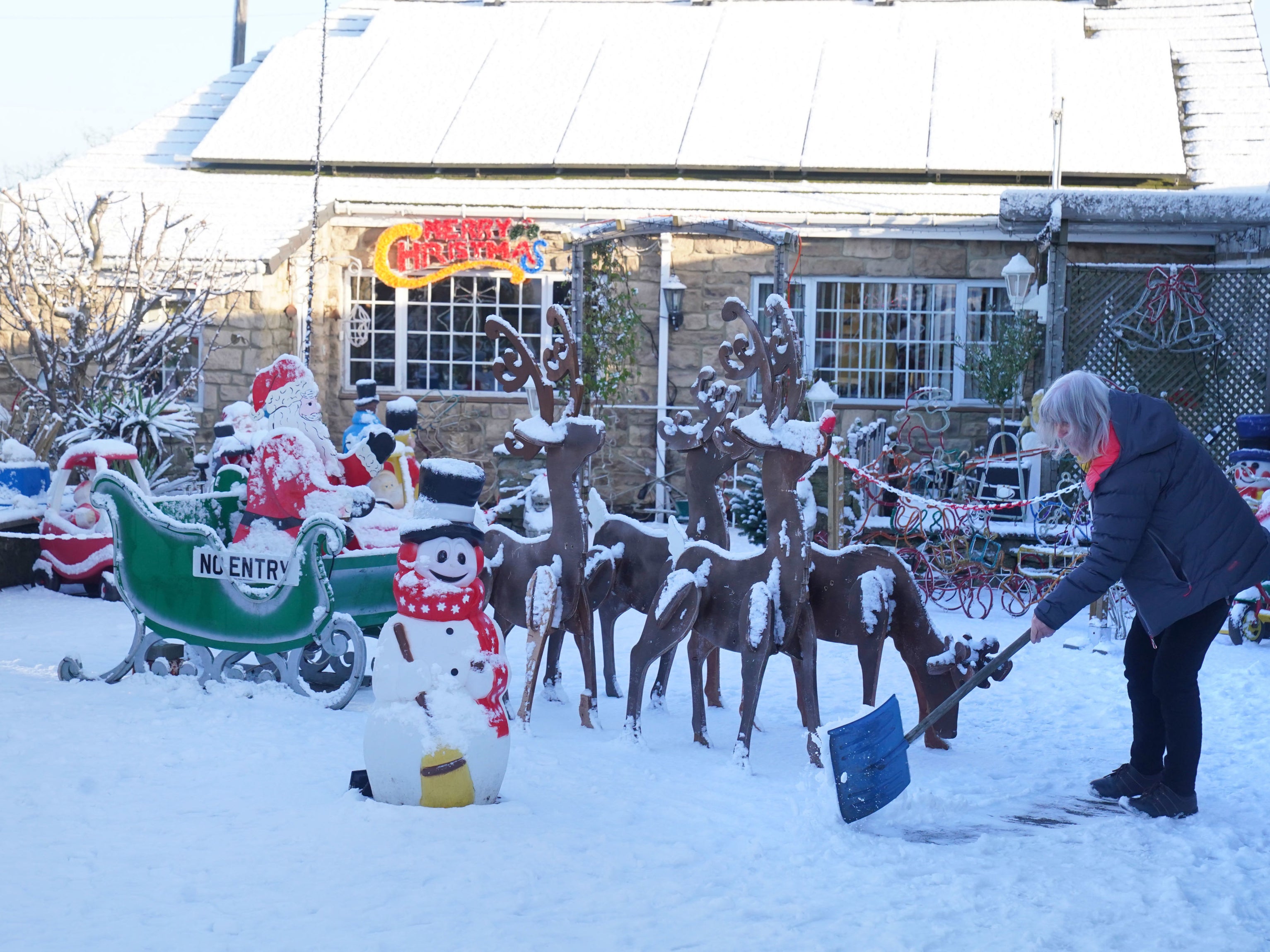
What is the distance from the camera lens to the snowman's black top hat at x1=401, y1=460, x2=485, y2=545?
4.14 meters

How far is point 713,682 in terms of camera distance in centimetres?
574

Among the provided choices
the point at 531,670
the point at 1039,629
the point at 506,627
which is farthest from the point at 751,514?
the point at 1039,629

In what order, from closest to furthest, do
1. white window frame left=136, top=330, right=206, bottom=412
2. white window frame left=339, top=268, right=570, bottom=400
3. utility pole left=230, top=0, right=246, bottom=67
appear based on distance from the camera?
white window frame left=136, top=330, right=206, bottom=412
white window frame left=339, top=268, right=570, bottom=400
utility pole left=230, top=0, right=246, bottom=67

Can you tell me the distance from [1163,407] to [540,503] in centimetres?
526

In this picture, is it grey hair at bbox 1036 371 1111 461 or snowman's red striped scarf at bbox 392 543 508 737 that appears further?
grey hair at bbox 1036 371 1111 461

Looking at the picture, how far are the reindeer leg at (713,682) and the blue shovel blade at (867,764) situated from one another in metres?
1.56

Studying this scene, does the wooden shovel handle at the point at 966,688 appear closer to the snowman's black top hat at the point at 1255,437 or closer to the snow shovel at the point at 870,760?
the snow shovel at the point at 870,760

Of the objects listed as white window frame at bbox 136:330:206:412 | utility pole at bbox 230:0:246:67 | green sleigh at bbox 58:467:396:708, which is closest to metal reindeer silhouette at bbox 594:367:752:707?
green sleigh at bbox 58:467:396:708

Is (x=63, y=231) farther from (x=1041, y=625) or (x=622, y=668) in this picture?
(x=1041, y=625)

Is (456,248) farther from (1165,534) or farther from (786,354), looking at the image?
(1165,534)

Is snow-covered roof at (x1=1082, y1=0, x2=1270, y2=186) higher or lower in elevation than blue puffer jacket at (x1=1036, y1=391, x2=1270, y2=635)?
higher

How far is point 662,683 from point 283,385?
237 cm

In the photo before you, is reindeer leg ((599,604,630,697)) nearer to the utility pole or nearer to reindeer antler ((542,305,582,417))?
reindeer antler ((542,305,582,417))

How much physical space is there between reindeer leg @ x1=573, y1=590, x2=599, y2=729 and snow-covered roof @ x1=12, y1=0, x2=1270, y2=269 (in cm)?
678
